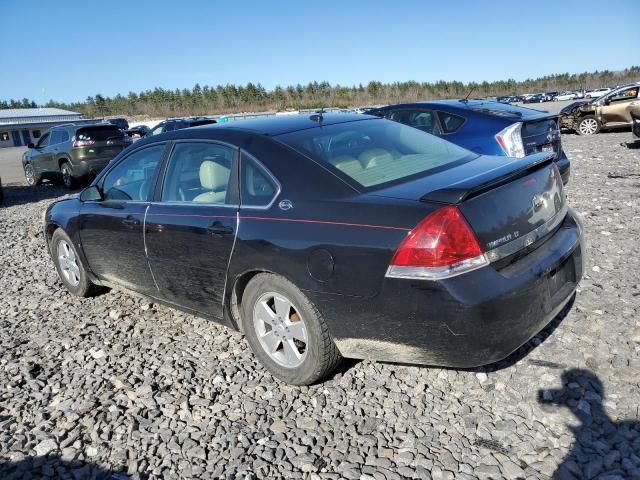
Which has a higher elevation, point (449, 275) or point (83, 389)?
point (449, 275)

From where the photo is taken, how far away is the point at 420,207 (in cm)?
252

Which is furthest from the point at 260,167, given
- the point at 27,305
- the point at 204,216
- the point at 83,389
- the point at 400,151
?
the point at 27,305

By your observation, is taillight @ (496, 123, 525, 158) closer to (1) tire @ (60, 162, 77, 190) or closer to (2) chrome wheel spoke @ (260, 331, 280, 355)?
(2) chrome wheel spoke @ (260, 331, 280, 355)

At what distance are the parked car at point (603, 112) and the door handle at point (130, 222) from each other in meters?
15.5

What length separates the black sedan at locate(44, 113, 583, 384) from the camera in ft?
8.06

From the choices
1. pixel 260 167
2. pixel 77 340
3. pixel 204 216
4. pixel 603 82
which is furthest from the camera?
pixel 603 82

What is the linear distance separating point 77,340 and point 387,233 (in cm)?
299

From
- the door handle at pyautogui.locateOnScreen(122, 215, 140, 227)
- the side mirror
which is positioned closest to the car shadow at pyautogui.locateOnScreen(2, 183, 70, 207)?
the side mirror

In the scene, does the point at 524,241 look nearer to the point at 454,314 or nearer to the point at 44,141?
the point at 454,314

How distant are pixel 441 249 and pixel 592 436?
3.88 feet

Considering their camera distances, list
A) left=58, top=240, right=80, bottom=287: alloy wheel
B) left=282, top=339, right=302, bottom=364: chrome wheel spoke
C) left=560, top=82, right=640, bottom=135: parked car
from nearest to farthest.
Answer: left=282, top=339, right=302, bottom=364: chrome wheel spoke < left=58, top=240, right=80, bottom=287: alloy wheel < left=560, top=82, right=640, bottom=135: parked car

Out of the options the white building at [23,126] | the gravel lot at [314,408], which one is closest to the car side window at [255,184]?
the gravel lot at [314,408]

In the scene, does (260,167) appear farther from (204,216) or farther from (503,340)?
(503,340)

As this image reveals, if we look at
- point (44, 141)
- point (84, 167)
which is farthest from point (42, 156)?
point (84, 167)
